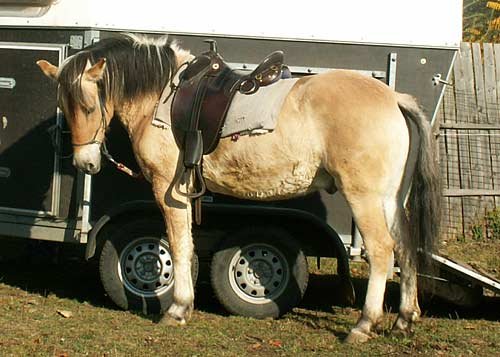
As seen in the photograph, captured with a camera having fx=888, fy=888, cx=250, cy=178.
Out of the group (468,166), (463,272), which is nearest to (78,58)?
(463,272)

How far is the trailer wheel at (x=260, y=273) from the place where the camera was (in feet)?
23.1

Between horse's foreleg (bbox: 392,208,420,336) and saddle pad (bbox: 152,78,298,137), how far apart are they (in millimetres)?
1179

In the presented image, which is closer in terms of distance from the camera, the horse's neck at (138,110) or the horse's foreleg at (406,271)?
the horse's foreleg at (406,271)

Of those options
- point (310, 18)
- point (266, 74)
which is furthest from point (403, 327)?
point (310, 18)

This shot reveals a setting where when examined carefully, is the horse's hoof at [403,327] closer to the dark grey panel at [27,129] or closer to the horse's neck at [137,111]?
the horse's neck at [137,111]

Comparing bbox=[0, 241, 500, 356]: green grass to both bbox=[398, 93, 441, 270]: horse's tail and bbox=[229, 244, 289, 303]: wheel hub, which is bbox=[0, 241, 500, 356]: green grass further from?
bbox=[398, 93, 441, 270]: horse's tail

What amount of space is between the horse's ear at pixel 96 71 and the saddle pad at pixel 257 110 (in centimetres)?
100

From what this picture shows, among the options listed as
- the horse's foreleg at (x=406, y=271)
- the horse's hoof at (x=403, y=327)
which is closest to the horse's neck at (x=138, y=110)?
the horse's foreleg at (x=406, y=271)

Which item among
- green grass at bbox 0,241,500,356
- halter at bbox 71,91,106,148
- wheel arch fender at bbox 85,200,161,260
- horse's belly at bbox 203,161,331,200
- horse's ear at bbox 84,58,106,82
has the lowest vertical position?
green grass at bbox 0,241,500,356

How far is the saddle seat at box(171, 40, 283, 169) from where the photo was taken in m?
6.55

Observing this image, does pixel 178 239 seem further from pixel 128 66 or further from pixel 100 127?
pixel 128 66

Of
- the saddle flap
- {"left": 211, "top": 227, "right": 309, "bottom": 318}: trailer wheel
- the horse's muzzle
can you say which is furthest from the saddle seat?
{"left": 211, "top": 227, "right": 309, "bottom": 318}: trailer wheel

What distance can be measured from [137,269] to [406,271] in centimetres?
219

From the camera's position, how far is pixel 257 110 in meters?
6.46
